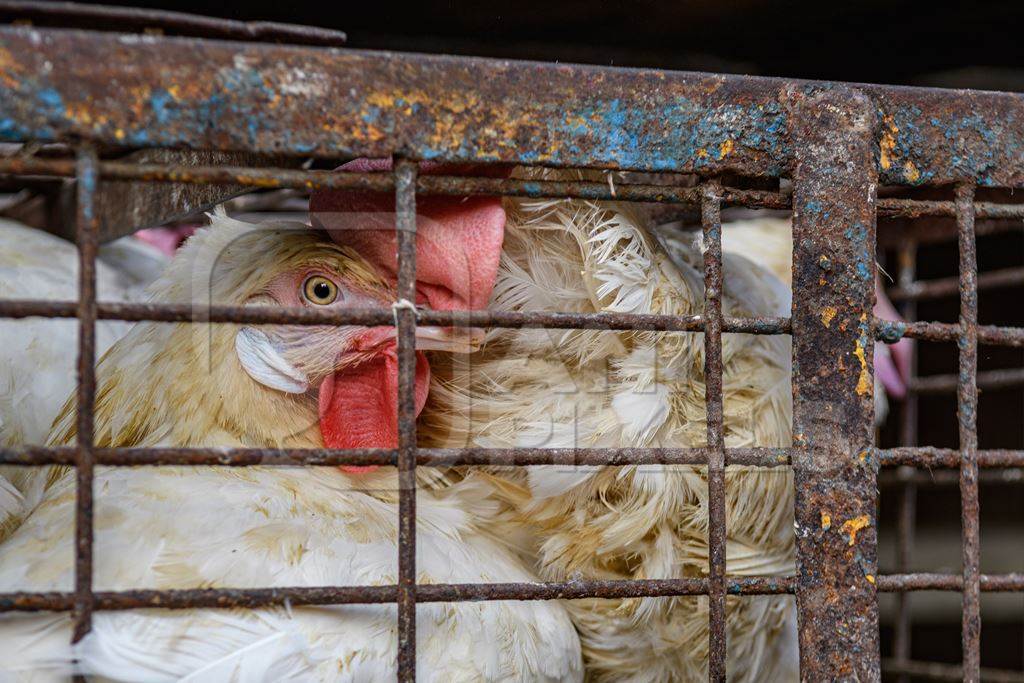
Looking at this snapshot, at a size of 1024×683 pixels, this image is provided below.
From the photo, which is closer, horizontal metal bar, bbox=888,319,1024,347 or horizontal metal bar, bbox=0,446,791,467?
horizontal metal bar, bbox=0,446,791,467

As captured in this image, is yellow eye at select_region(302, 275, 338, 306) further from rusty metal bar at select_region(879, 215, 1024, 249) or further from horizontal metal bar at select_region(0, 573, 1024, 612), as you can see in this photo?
rusty metal bar at select_region(879, 215, 1024, 249)

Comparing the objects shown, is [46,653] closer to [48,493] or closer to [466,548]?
[48,493]

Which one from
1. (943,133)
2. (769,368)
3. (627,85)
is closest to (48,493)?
(627,85)

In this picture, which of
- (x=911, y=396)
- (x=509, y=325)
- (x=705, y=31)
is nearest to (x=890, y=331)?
(x=509, y=325)

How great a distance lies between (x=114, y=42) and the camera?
1.06 meters

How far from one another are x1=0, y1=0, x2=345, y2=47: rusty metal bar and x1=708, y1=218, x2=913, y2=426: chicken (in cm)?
183

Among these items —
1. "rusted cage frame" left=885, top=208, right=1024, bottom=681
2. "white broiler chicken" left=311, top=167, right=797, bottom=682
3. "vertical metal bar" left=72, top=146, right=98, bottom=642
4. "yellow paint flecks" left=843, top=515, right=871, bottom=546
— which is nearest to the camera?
"vertical metal bar" left=72, top=146, right=98, bottom=642

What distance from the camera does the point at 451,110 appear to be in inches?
46.0

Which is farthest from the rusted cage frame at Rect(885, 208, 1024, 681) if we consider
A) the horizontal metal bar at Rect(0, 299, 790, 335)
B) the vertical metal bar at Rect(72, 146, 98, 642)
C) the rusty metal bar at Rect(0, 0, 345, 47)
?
the vertical metal bar at Rect(72, 146, 98, 642)

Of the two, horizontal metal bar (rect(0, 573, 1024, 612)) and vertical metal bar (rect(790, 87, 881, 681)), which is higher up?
vertical metal bar (rect(790, 87, 881, 681))

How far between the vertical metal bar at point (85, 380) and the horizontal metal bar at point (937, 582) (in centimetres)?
101

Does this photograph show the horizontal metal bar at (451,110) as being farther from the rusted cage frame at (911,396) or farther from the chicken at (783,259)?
the rusted cage frame at (911,396)

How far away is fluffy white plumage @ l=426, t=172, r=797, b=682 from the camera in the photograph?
1.73 meters

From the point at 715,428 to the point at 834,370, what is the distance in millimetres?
180
